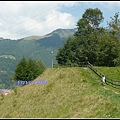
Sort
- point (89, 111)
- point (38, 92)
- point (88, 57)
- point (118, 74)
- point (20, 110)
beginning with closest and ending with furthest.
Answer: point (89, 111)
point (20, 110)
point (38, 92)
point (118, 74)
point (88, 57)

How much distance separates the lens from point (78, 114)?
20078 mm

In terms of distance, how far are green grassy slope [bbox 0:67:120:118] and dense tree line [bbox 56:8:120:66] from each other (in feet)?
70.9

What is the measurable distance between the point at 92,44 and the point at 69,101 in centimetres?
3941

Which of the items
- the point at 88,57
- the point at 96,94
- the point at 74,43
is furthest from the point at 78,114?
the point at 74,43

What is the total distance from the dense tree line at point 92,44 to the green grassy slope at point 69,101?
2160cm

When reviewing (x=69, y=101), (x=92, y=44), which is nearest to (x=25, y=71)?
(x=92, y=44)

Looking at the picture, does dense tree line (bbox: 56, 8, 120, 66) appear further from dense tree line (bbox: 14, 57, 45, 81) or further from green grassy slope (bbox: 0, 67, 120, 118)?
green grassy slope (bbox: 0, 67, 120, 118)

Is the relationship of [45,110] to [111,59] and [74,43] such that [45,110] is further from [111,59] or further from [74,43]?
[74,43]

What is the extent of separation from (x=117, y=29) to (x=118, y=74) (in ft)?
88.5

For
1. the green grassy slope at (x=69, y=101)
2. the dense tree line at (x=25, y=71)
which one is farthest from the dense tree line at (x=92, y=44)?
→ the green grassy slope at (x=69, y=101)

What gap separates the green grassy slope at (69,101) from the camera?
19750 millimetres

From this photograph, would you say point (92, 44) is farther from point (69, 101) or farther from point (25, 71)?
point (69, 101)

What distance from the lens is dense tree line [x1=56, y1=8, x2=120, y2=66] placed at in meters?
57.7

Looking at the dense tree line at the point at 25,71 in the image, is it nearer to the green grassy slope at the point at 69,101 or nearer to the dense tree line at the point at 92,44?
the dense tree line at the point at 92,44
